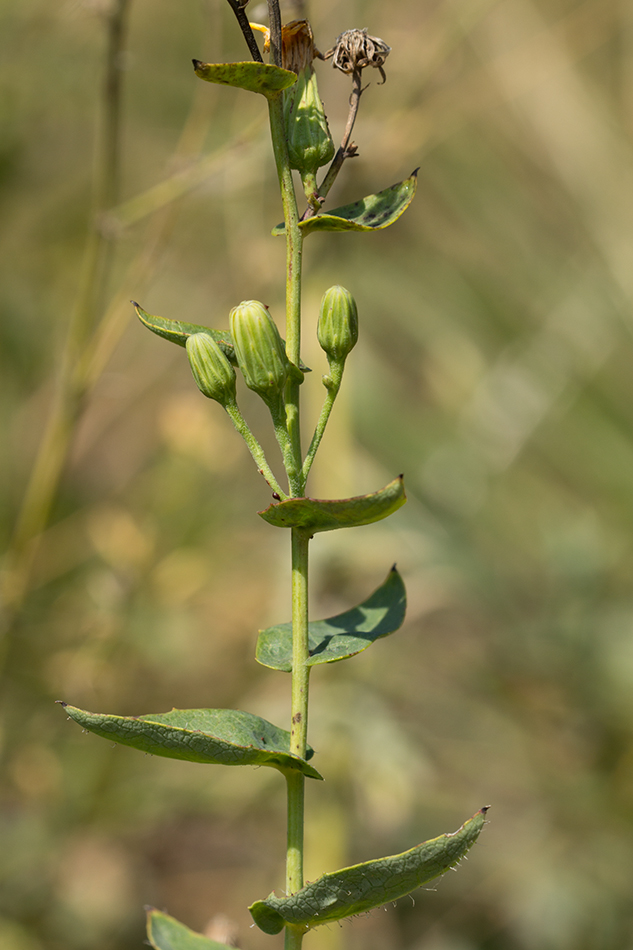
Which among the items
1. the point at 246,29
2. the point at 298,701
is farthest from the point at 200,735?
the point at 246,29

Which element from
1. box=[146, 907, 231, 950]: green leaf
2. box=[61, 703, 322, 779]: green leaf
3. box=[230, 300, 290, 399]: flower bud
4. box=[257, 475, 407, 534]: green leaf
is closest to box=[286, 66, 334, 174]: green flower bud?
box=[230, 300, 290, 399]: flower bud

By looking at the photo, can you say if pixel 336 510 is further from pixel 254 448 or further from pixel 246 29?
pixel 246 29

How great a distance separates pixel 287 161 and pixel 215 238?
233 centimetres

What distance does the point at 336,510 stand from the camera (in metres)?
0.48

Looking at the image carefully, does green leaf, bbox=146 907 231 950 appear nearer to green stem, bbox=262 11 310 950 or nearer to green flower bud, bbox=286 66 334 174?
green stem, bbox=262 11 310 950

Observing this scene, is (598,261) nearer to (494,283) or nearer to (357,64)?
(494,283)

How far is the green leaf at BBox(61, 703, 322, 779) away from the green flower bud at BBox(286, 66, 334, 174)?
0.35m

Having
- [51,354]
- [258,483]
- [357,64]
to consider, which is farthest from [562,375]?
[357,64]

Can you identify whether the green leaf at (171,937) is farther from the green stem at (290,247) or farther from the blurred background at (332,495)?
the blurred background at (332,495)

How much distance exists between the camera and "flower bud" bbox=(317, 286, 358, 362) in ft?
1.75

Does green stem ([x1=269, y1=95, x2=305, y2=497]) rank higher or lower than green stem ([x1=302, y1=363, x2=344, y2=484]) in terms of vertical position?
higher

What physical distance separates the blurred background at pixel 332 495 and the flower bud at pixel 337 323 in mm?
871

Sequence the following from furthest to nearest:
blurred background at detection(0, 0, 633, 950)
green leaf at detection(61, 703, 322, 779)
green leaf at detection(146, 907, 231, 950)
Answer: blurred background at detection(0, 0, 633, 950)
green leaf at detection(146, 907, 231, 950)
green leaf at detection(61, 703, 322, 779)

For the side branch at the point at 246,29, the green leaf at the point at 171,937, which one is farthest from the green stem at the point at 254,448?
the green leaf at the point at 171,937
